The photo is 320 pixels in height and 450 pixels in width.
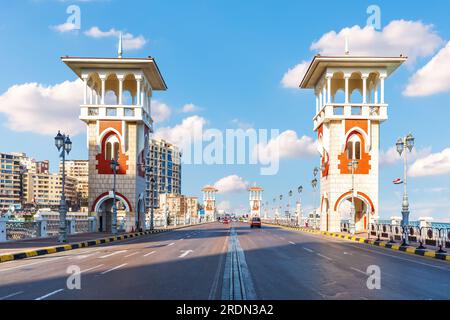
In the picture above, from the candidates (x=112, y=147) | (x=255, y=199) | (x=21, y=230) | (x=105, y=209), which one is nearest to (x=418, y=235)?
(x=21, y=230)

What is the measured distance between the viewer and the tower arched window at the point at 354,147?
153 ft

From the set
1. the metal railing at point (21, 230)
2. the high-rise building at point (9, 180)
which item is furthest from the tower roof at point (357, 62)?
the high-rise building at point (9, 180)

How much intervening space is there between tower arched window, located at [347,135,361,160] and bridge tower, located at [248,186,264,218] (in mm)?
109140

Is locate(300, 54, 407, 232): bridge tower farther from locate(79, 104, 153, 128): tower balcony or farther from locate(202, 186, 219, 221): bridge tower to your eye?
locate(202, 186, 219, 221): bridge tower

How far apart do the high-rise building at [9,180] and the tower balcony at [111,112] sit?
5902 inches

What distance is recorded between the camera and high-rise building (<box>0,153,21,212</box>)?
18385 cm

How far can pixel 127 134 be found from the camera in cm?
4753

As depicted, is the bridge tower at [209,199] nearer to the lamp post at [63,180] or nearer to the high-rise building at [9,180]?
the high-rise building at [9,180]

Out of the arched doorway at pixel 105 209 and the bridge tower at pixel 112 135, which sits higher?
the bridge tower at pixel 112 135

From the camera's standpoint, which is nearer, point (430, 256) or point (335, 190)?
point (430, 256)

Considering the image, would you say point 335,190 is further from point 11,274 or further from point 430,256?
point 11,274

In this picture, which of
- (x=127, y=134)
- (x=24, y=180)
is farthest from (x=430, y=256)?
(x=24, y=180)

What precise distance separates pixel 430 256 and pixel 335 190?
2409 cm

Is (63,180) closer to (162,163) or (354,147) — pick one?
(354,147)
